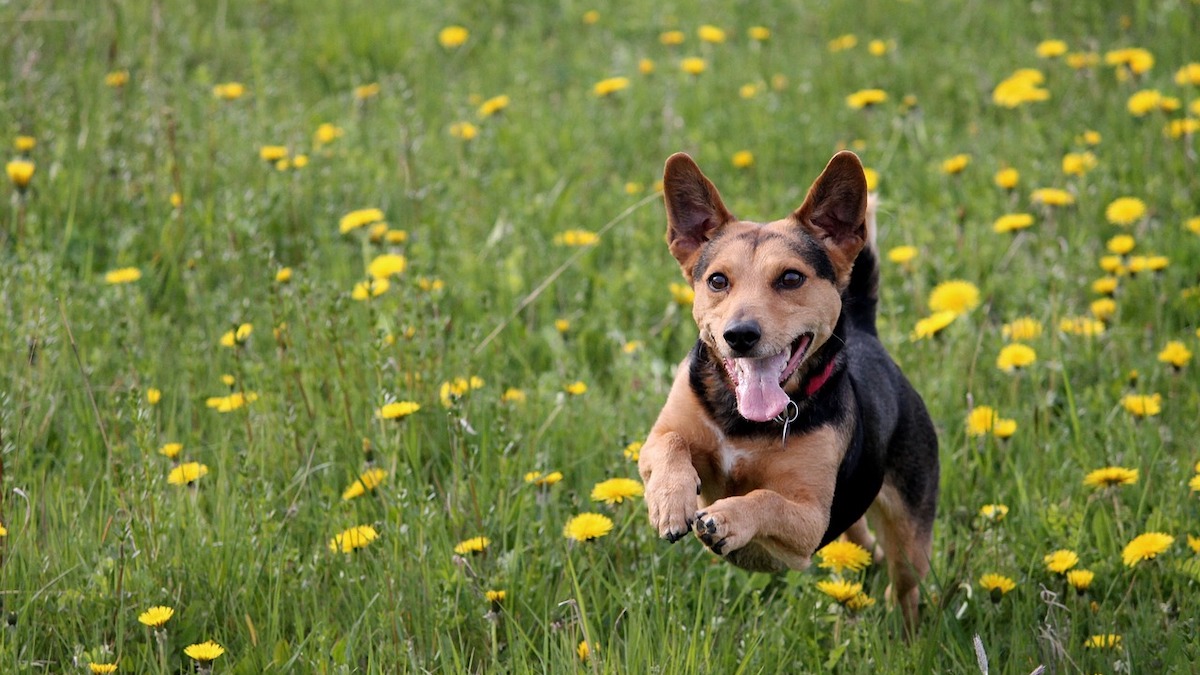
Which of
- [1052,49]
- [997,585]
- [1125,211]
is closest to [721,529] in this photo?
[997,585]

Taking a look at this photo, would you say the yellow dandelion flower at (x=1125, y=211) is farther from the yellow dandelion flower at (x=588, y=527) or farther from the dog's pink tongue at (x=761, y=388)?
the yellow dandelion flower at (x=588, y=527)

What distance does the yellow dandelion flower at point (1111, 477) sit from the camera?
468 cm

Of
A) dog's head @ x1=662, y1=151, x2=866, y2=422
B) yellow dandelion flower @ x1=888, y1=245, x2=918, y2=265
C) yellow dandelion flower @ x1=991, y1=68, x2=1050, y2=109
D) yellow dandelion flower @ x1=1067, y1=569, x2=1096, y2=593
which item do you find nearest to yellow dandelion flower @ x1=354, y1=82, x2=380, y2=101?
yellow dandelion flower @ x1=888, y1=245, x2=918, y2=265

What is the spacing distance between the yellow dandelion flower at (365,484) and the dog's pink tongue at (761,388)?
4.95 feet

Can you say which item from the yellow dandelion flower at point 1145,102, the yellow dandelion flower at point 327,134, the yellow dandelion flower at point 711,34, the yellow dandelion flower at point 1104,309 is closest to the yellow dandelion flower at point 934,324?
the yellow dandelion flower at point 1104,309

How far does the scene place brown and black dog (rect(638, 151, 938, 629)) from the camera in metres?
3.66

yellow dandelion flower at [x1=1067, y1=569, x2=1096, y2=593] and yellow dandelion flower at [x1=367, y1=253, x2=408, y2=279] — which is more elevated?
yellow dandelion flower at [x1=367, y1=253, x2=408, y2=279]

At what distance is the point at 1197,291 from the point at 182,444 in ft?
15.1

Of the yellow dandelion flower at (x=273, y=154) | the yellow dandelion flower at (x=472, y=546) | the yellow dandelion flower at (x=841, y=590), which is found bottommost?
the yellow dandelion flower at (x=841, y=590)

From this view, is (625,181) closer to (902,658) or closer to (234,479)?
(234,479)

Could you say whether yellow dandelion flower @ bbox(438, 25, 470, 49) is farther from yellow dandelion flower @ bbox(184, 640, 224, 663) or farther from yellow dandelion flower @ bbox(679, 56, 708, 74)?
yellow dandelion flower @ bbox(184, 640, 224, 663)

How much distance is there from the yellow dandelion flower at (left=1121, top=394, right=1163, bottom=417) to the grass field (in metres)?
0.02

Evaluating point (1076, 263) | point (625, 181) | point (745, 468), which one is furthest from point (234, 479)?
point (1076, 263)

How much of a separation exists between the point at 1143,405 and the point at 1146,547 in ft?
3.43
